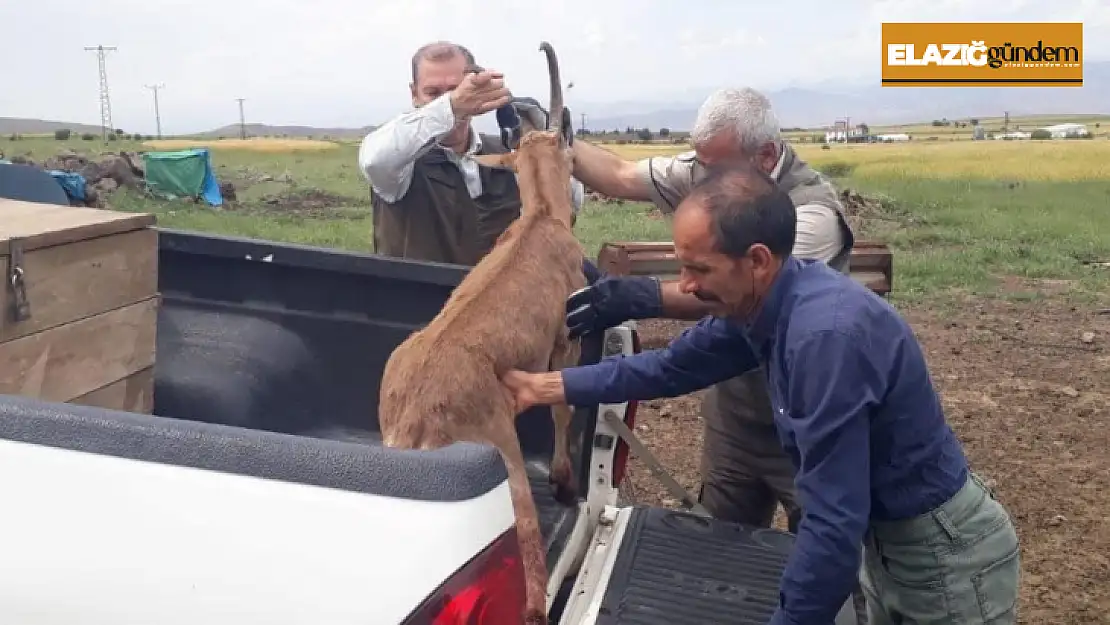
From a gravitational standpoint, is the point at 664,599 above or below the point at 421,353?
below

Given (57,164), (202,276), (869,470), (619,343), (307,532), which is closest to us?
(307,532)

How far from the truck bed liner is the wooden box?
1.90 metres

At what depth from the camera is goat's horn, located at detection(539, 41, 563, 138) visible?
17.4ft

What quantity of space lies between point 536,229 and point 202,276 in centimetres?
150

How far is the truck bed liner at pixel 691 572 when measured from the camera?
3385 millimetres

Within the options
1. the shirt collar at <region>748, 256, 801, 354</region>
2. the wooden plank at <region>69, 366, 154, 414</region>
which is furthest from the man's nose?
the wooden plank at <region>69, 366, 154, 414</region>

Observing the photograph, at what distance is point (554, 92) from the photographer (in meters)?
5.39

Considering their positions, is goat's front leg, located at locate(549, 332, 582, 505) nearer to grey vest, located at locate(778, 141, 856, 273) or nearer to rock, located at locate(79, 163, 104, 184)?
grey vest, located at locate(778, 141, 856, 273)

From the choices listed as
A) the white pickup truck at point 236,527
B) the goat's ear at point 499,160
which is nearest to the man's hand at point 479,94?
the goat's ear at point 499,160

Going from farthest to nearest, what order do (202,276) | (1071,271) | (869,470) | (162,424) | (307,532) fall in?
(1071,271)
(202,276)
(869,470)
(162,424)
(307,532)

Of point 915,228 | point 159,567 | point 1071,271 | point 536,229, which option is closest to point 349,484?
point 159,567

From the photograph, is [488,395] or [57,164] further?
[57,164]

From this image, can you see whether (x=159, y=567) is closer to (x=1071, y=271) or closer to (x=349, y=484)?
(x=349, y=484)

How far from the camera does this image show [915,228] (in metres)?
20.5
